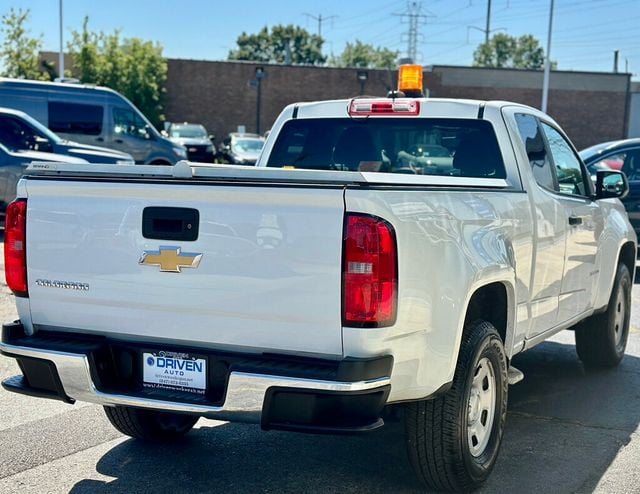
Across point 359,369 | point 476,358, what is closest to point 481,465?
point 476,358

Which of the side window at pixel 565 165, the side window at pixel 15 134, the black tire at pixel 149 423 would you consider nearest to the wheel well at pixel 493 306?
the side window at pixel 565 165

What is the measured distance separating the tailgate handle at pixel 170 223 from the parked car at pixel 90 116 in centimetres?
1495

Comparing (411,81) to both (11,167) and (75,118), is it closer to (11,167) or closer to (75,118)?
(11,167)

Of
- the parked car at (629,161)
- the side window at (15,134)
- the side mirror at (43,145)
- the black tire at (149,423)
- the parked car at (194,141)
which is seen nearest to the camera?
the black tire at (149,423)

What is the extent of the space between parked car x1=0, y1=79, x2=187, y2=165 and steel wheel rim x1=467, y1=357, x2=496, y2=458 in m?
15.3

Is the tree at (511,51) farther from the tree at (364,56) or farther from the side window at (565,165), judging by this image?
the side window at (565,165)

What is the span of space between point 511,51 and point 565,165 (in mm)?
116682

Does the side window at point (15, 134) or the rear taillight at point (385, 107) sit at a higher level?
the rear taillight at point (385, 107)

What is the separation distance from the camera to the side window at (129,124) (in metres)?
18.8

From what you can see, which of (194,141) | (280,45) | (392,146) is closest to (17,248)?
(392,146)

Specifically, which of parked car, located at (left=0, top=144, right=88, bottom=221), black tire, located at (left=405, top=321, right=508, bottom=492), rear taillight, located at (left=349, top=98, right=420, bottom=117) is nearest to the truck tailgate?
black tire, located at (left=405, top=321, right=508, bottom=492)

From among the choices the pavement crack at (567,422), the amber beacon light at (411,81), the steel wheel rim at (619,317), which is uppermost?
the amber beacon light at (411,81)

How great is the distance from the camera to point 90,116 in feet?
60.7

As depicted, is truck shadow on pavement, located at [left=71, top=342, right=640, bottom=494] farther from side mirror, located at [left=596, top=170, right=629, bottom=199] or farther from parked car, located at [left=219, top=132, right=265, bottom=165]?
parked car, located at [left=219, top=132, right=265, bottom=165]
